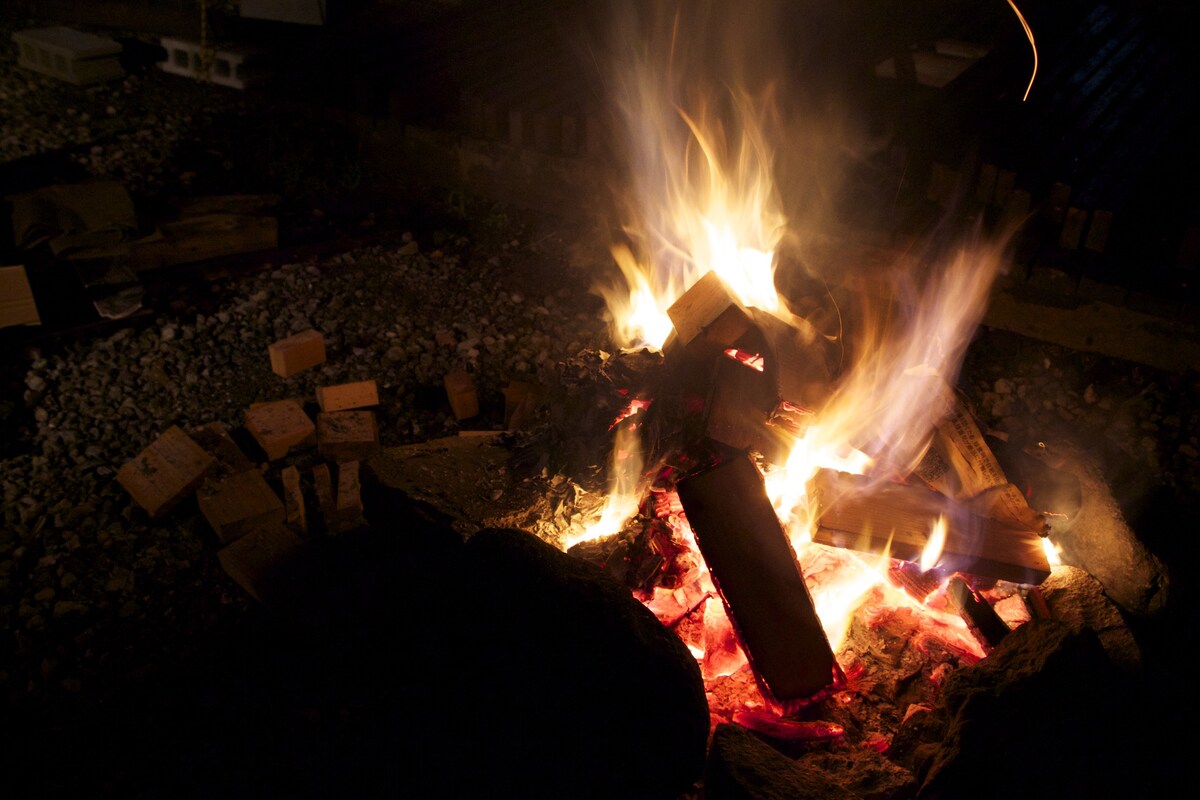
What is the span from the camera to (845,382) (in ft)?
11.6

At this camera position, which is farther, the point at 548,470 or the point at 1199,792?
the point at 548,470

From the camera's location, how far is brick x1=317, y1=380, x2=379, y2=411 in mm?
4242

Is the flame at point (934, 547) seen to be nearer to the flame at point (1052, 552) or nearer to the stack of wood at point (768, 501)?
the stack of wood at point (768, 501)

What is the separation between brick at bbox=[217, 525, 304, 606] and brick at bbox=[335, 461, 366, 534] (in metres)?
0.25

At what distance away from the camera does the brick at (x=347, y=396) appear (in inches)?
167

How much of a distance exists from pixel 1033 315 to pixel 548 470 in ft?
11.0

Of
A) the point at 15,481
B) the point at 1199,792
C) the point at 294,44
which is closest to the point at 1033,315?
the point at 1199,792

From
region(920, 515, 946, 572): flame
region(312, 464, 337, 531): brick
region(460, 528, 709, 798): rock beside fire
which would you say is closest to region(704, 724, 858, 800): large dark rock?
region(460, 528, 709, 798): rock beside fire

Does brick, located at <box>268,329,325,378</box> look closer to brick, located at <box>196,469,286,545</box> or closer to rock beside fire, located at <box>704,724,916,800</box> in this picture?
brick, located at <box>196,469,286,545</box>

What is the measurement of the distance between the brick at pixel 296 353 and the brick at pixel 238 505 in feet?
3.25

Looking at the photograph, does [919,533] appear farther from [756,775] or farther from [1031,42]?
[1031,42]

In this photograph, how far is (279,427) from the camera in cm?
403

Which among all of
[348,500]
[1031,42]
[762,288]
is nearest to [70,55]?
[348,500]

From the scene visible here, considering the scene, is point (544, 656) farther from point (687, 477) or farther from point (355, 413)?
point (355, 413)
